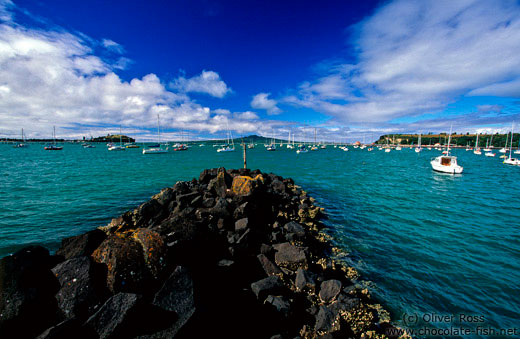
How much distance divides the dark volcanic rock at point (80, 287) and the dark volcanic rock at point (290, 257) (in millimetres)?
5967

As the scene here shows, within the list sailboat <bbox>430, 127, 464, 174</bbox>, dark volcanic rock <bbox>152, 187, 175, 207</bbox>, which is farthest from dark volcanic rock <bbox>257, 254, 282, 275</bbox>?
sailboat <bbox>430, 127, 464, 174</bbox>

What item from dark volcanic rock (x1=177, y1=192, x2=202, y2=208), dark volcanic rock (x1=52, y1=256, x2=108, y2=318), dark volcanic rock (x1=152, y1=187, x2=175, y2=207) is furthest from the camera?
dark volcanic rock (x1=152, y1=187, x2=175, y2=207)

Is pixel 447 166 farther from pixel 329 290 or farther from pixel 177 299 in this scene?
pixel 177 299

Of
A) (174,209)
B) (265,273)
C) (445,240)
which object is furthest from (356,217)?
(174,209)

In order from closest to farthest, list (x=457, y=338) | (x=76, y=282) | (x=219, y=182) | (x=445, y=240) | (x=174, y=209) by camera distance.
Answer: (x=76, y=282) → (x=457, y=338) → (x=445, y=240) → (x=174, y=209) → (x=219, y=182)

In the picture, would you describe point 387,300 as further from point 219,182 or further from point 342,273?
point 219,182

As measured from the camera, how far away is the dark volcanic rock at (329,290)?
6547mm

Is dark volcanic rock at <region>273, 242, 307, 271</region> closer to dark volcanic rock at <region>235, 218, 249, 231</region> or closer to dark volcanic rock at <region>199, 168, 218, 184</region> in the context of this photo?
dark volcanic rock at <region>235, 218, 249, 231</region>

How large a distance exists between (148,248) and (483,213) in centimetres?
2455

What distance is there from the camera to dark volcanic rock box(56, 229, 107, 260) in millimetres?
6758

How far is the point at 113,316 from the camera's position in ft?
13.0

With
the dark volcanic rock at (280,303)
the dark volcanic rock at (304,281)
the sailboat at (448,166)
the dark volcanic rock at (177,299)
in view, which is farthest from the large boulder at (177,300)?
the sailboat at (448,166)

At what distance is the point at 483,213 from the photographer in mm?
16672

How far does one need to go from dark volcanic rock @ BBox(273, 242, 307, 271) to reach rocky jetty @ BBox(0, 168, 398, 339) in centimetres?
4
